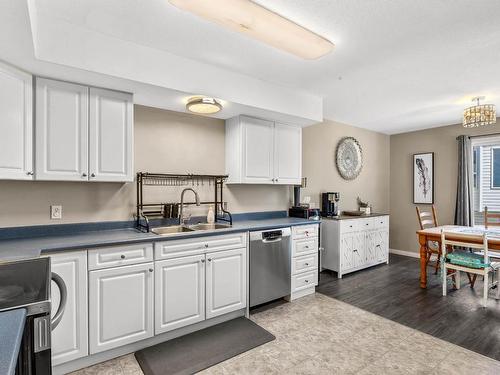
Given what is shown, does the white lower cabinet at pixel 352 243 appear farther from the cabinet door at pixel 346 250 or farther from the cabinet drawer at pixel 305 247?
the cabinet drawer at pixel 305 247

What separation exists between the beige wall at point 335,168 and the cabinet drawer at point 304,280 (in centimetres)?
131

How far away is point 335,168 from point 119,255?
3.71 meters

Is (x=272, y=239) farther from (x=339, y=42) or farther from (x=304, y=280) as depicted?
(x=339, y=42)

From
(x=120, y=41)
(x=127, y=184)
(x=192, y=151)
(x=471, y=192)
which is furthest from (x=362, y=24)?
(x=471, y=192)

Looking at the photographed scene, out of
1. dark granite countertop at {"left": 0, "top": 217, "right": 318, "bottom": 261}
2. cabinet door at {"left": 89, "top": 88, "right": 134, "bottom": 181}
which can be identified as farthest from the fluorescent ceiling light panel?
dark granite countertop at {"left": 0, "top": 217, "right": 318, "bottom": 261}

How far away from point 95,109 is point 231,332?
7.56 feet

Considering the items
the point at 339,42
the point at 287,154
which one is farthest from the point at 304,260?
the point at 339,42

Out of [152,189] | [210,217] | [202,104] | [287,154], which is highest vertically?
[202,104]

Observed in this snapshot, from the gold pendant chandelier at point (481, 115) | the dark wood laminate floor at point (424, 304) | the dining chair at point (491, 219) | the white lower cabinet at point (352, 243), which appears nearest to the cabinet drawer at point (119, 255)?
the dark wood laminate floor at point (424, 304)

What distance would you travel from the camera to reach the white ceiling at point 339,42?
183 centimetres

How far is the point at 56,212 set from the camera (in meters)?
2.41

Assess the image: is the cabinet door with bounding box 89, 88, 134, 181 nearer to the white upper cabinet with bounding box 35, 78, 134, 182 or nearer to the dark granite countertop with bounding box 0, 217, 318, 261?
the white upper cabinet with bounding box 35, 78, 134, 182

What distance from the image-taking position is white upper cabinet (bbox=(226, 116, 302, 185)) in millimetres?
3258

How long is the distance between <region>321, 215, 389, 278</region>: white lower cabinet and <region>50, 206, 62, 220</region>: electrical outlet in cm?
338
